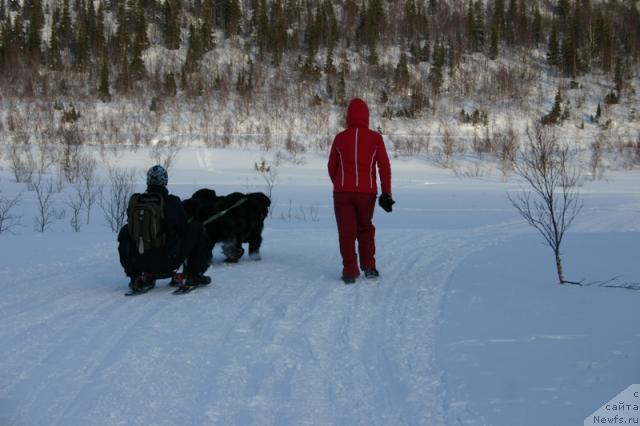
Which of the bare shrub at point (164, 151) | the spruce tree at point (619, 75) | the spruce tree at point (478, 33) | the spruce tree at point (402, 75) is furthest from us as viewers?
the spruce tree at point (478, 33)

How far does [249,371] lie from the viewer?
3576 millimetres

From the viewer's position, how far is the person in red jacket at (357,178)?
246 inches

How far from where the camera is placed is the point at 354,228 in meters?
6.32

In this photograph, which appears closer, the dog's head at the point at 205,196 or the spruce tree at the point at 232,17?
the dog's head at the point at 205,196

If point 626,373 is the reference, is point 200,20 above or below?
above

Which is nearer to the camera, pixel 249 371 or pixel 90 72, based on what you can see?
pixel 249 371

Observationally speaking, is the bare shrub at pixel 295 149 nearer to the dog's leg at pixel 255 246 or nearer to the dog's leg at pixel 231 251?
the dog's leg at pixel 255 246

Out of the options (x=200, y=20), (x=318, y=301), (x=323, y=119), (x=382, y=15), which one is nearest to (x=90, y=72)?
(x=200, y=20)

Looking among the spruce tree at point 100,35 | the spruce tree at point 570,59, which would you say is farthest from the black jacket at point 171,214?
the spruce tree at point 570,59

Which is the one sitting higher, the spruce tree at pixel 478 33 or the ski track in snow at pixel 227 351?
the spruce tree at pixel 478 33

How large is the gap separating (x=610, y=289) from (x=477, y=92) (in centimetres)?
3245

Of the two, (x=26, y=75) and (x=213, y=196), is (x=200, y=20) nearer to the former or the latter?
(x=26, y=75)

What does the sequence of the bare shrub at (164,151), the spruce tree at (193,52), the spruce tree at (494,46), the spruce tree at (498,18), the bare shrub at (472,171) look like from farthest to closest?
the spruce tree at (498,18)
the spruce tree at (494,46)
the spruce tree at (193,52)
the bare shrub at (164,151)
the bare shrub at (472,171)

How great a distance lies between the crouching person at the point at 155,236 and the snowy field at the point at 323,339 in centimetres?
22
